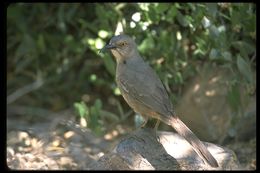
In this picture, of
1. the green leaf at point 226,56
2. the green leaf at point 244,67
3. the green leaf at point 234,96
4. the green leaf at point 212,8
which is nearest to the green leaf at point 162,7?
the green leaf at point 212,8

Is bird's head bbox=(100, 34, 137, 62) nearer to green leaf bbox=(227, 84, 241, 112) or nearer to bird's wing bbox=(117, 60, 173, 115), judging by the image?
bird's wing bbox=(117, 60, 173, 115)

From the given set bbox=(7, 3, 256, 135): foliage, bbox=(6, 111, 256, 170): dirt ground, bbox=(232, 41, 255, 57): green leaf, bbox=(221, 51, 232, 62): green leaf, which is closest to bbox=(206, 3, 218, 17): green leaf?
bbox=(7, 3, 256, 135): foliage

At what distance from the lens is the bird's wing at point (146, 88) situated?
19.7 feet

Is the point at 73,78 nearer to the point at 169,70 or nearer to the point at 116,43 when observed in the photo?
the point at 169,70

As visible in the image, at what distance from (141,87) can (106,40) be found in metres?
1.54

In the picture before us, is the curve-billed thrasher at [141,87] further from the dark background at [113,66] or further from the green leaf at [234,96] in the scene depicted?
the green leaf at [234,96]

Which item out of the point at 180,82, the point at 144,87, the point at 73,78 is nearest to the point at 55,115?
the point at 73,78

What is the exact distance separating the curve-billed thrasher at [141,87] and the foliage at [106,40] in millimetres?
619

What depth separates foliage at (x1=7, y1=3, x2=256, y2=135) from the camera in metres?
6.74

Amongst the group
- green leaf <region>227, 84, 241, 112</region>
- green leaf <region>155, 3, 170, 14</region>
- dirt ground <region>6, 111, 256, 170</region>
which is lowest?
dirt ground <region>6, 111, 256, 170</region>

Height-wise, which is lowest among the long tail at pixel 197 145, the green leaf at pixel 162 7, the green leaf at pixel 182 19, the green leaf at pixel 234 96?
the long tail at pixel 197 145

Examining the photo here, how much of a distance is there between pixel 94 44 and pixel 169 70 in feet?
3.01

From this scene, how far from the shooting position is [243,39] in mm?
7184

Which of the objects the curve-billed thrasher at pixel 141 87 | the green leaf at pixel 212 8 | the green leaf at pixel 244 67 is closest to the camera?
the curve-billed thrasher at pixel 141 87
